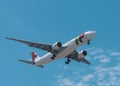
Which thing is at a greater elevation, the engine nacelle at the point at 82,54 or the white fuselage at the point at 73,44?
the engine nacelle at the point at 82,54

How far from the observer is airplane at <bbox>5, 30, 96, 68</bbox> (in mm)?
147775

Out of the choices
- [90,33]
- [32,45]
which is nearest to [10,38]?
[32,45]

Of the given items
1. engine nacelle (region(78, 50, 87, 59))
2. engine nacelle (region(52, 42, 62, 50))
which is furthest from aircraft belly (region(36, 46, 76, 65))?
engine nacelle (region(78, 50, 87, 59))

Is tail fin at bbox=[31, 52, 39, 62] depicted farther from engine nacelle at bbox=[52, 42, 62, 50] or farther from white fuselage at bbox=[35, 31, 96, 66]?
white fuselage at bbox=[35, 31, 96, 66]

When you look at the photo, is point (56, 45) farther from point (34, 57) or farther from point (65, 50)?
point (34, 57)

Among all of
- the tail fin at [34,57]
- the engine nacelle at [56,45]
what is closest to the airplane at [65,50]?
the engine nacelle at [56,45]

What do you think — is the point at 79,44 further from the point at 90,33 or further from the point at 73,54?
the point at 73,54

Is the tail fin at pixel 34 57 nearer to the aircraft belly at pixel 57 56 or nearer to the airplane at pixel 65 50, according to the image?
the airplane at pixel 65 50

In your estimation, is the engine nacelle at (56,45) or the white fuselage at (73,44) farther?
the engine nacelle at (56,45)

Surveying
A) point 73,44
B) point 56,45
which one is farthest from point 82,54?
point 73,44

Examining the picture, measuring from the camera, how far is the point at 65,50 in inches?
5910

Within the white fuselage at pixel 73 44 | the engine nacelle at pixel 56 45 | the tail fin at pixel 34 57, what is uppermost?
the tail fin at pixel 34 57

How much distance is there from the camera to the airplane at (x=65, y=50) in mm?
147775

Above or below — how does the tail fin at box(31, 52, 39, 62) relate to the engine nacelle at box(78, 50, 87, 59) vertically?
above
